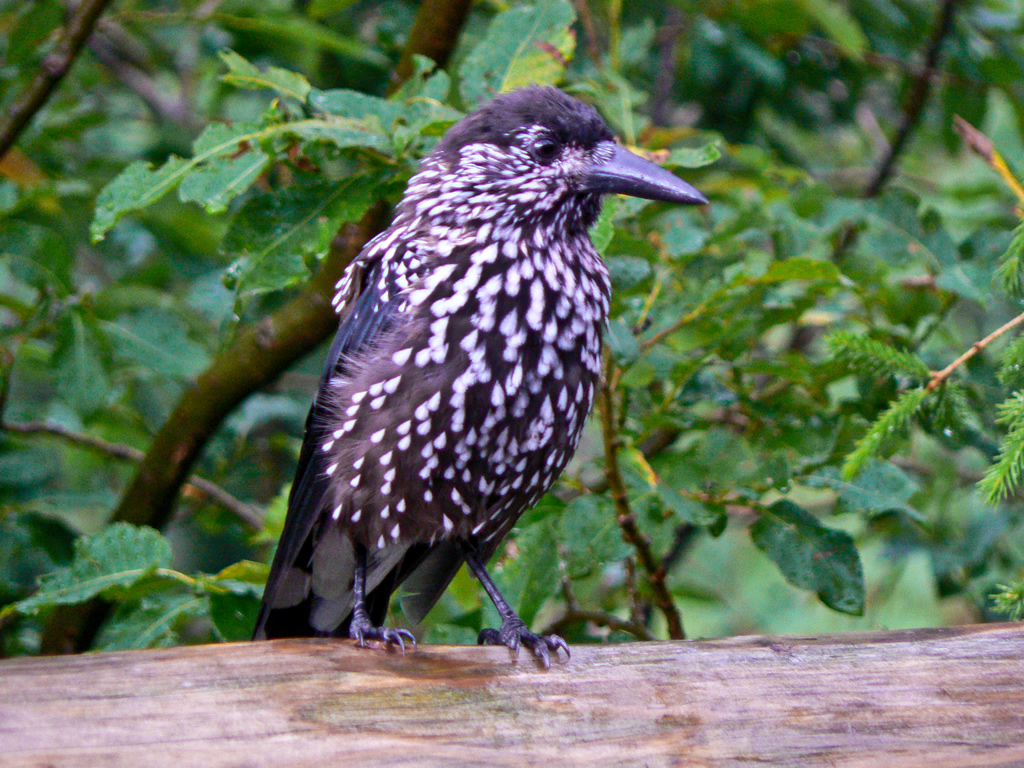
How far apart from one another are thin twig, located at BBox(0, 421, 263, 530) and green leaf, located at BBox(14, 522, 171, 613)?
3.82ft

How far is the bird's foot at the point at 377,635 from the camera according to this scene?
6.93ft

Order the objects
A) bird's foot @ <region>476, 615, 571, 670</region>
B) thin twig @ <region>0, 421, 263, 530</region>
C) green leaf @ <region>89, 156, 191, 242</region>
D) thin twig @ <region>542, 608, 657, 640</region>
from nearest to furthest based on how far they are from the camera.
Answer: bird's foot @ <region>476, 615, 571, 670</region> < green leaf @ <region>89, 156, 191, 242</region> < thin twig @ <region>542, 608, 657, 640</region> < thin twig @ <region>0, 421, 263, 530</region>

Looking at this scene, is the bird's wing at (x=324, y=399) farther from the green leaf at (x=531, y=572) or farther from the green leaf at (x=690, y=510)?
the green leaf at (x=690, y=510)

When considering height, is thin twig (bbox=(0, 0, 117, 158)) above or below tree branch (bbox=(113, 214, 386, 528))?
above

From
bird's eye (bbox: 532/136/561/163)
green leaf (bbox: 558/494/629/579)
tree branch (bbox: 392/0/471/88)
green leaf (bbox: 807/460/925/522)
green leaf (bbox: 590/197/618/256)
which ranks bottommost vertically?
green leaf (bbox: 807/460/925/522)

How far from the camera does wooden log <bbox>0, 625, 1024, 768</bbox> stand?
5.43 feet

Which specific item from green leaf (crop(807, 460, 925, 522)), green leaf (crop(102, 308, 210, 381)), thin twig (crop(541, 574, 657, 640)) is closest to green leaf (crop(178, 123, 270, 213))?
green leaf (crop(102, 308, 210, 381))

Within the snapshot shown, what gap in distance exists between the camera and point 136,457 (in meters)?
3.60

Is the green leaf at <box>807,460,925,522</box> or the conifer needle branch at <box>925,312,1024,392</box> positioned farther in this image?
the green leaf at <box>807,460,925,522</box>

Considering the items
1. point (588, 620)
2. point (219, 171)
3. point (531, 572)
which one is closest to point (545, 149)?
point (219, 171)

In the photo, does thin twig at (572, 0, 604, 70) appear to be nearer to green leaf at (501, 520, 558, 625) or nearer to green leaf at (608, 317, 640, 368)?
green leaf at (608, 317, 640, 368)

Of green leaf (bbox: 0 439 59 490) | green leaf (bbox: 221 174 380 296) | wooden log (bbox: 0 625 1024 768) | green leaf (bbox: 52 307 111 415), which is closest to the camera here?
wooden log (bbox: 0 625 1024 768)

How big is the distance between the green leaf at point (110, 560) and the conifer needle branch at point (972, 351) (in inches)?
70.5

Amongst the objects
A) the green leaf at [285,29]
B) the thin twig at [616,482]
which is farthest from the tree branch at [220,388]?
the thin twig at [616,482]
